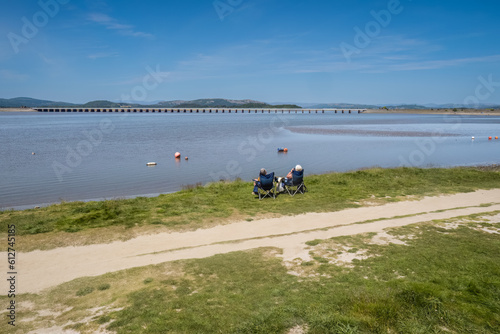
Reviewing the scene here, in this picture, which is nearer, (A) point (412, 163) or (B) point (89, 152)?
(A) point (412, 163)

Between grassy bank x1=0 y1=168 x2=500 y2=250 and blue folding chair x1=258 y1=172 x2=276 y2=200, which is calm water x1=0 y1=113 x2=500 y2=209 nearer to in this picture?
grassy bank x1=0 y1=168 x2=500 y2=250

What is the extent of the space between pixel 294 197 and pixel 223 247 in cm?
591

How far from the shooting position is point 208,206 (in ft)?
41.8

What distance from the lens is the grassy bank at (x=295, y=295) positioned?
5383 millimetres

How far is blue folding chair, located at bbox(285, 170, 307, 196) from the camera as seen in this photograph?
14688 millimetres

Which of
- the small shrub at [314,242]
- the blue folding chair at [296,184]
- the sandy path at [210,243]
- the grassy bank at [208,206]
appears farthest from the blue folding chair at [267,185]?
the small shrub at [314,242]

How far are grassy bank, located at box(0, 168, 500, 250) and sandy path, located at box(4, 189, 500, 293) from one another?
0.63 metres

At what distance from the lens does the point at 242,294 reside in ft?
20.7

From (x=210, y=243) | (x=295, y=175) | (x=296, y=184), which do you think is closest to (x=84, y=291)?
(x=210, y=243)

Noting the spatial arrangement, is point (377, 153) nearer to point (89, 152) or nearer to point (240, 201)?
point (240, 201)

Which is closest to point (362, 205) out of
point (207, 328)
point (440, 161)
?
point (207, 328)

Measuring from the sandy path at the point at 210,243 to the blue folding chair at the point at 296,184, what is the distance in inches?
117

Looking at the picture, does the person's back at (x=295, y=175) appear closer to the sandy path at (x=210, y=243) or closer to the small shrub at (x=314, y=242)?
the sandy path at (x=210, y=243)

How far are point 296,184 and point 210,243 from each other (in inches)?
256
